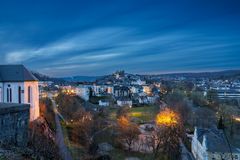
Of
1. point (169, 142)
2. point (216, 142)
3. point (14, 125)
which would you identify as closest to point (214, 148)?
point (216, 142)

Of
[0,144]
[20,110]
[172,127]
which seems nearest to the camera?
[0,144]

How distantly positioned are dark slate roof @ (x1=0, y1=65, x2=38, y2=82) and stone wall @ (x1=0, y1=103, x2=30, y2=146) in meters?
23.4

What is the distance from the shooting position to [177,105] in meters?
55.8

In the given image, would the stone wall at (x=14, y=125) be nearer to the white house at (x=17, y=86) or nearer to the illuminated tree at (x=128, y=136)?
the white house at (x=17, y=86)

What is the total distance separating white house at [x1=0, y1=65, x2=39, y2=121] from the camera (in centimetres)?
3002

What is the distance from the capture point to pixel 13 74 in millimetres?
30531

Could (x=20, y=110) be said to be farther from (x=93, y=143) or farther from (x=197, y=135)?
(x=197, y=135)

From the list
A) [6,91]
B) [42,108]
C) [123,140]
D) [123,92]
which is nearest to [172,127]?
[123,140]

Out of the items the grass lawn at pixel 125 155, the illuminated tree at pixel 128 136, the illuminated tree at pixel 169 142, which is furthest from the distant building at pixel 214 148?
the illuminated tree at pixel 128 136

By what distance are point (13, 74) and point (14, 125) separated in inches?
952

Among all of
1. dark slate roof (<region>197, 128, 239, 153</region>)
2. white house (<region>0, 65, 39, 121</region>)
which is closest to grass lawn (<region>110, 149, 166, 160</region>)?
dark slate roof (<region>197, 128, 239, 153</region>)

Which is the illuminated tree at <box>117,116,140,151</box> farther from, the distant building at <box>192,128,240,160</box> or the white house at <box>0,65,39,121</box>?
the white house at <box>0,65,39,121</box>

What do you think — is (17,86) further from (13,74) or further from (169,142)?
(169,142)

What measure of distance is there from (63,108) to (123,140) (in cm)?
1209
